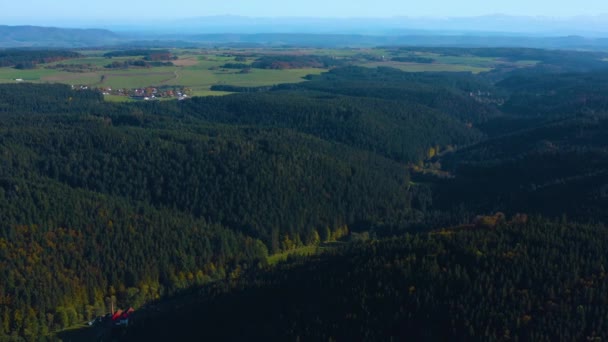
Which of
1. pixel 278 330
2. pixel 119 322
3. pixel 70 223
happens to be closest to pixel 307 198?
pixel 70 223

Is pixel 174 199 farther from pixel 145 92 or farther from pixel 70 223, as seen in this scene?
pixel 145 92

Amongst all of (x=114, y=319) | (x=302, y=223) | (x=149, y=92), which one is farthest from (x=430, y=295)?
(x=149, y=92)

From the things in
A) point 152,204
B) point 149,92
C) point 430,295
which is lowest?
point 152,204

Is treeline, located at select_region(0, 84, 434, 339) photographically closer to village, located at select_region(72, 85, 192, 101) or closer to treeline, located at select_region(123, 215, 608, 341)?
treeline, located at select_region(123, 215, 608, 341)

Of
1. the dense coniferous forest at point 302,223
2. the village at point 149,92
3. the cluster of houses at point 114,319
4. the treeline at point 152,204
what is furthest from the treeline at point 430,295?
the village at point 149,92

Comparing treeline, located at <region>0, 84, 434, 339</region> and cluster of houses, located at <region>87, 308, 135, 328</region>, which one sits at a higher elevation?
treeline, located at <region>0, 84, 434, 339</region>

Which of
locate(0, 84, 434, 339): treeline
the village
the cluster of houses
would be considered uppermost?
the village

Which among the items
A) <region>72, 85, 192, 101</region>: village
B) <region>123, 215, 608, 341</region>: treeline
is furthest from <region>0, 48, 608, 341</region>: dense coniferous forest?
<region>72, 85, 192, 101</region>: village

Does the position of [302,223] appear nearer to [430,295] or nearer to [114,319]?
[114,319]
